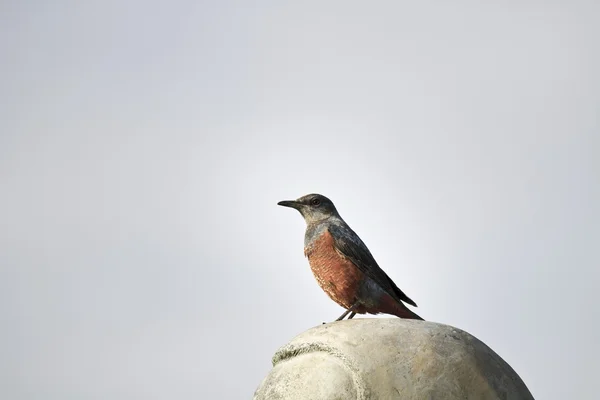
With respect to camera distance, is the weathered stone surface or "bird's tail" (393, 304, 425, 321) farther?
"bird's tail" (393, 304, 425, 321)

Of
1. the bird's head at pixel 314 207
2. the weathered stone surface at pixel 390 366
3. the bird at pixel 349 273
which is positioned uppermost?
the bird's head at pixel 314 207

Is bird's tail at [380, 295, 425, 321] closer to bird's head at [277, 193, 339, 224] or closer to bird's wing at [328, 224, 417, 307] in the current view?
bird's wing at [328, 224, 417, 307]

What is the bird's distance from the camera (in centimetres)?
881

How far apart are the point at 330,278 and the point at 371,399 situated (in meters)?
3.30

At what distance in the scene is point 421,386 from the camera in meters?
5.74

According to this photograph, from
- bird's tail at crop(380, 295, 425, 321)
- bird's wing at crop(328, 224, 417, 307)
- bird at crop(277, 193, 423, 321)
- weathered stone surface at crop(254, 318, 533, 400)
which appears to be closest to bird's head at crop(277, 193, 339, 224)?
bird at crop(277, 193, 423, 321)

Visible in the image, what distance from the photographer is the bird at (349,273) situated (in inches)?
347

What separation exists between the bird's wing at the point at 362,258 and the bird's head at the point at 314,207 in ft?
1.14

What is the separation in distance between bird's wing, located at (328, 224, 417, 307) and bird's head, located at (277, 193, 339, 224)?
1.14ft

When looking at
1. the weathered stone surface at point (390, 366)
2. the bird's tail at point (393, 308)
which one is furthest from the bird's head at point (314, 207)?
the weathered stone surface at point (390, 366)

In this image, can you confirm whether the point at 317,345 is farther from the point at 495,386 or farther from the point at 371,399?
the point at 495,386

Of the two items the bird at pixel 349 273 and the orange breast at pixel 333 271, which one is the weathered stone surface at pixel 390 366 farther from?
the orange breast at pixel 333 271

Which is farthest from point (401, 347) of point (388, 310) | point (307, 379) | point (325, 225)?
point (325, 225)

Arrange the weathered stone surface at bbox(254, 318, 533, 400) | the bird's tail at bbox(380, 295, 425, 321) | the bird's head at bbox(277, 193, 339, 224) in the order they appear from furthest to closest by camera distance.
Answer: the bird's head at bbox(277, 193, 339, 224)
the bird's tail at bbox(380, 295, 425, 321)
the weathered stone surface at bbox(254, 318, 533, 400)
